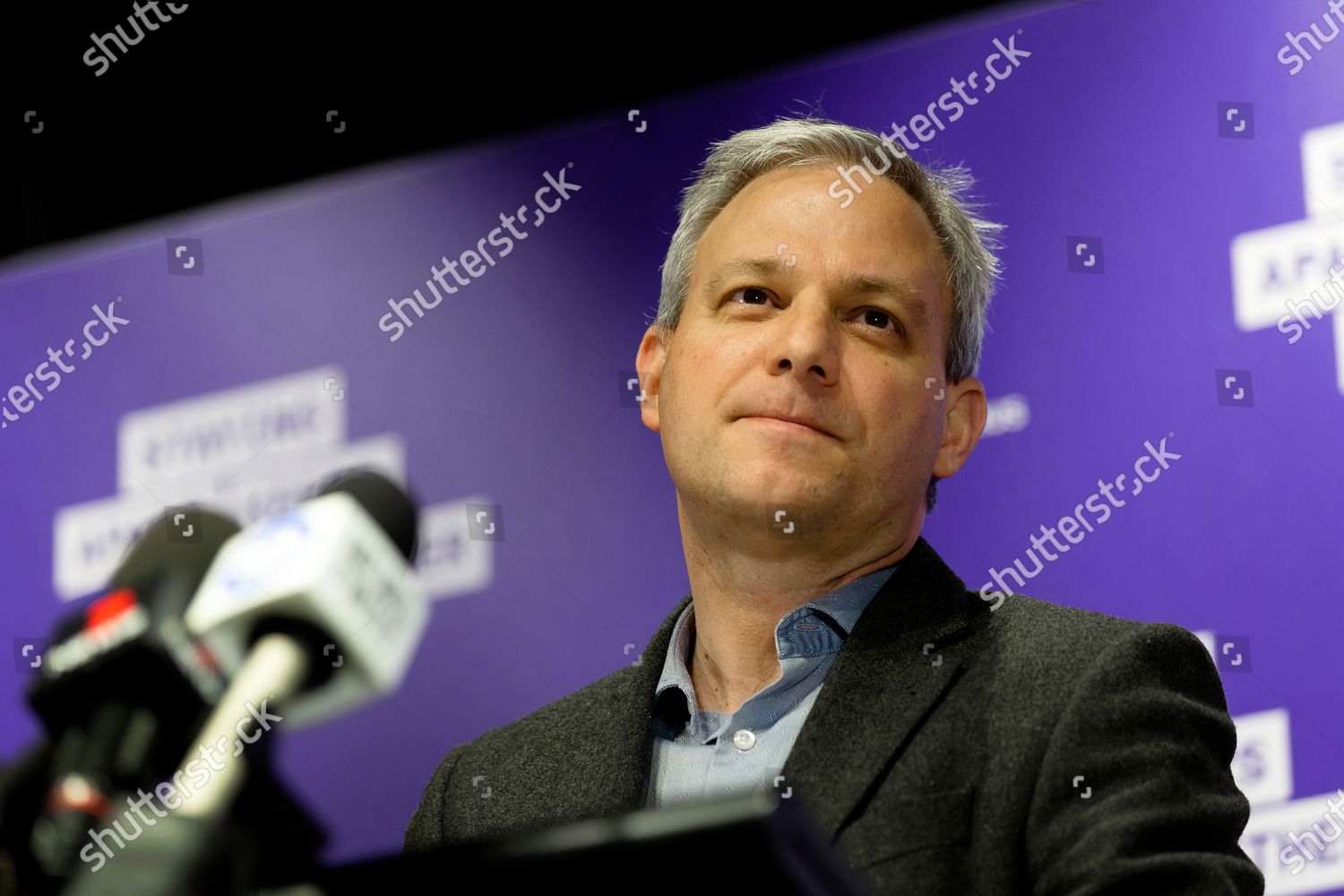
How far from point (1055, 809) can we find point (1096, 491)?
1125 millimetres

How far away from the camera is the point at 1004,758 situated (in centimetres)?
156

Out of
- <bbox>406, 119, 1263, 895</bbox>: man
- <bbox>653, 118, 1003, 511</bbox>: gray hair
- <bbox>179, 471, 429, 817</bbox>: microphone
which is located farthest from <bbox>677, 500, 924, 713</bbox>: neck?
<bbox>179, 471, 429, 817</bbox>: microphone

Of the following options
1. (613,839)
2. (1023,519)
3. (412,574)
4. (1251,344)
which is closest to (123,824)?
(613,839)

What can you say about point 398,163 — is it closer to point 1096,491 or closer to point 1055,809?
point 1096,491

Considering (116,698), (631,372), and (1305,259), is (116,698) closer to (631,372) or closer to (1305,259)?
(631,372)

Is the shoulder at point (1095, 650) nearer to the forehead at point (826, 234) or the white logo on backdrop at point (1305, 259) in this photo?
the forehead at point (826, 234)

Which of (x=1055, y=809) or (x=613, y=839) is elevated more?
(x=613, y=839)

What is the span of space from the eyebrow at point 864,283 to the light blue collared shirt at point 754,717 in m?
0.35

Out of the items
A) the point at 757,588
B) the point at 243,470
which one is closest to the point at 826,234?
the point at 757,588

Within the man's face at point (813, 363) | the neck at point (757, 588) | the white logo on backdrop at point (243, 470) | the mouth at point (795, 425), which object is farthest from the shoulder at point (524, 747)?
the white logo on backdrop at point (243, 470)

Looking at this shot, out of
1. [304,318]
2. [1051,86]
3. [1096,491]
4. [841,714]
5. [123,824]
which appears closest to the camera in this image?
[123,824]

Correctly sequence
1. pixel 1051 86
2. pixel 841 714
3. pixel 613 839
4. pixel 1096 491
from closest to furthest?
pixel 613 839
pixel 841 714
pixel 1096 491
pixel 1051 86

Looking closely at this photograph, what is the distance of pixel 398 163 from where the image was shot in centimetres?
318

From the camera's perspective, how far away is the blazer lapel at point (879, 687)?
162 centimetres
